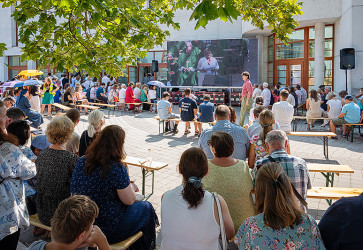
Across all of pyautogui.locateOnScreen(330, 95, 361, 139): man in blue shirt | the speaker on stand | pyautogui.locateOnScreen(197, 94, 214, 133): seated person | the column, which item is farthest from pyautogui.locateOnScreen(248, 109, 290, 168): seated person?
the column

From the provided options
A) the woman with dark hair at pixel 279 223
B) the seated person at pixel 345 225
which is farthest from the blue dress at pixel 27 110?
the seated person at pixel 345 225

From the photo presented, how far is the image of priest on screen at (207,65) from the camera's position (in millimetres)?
21625

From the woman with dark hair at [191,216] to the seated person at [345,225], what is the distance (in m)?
0.80

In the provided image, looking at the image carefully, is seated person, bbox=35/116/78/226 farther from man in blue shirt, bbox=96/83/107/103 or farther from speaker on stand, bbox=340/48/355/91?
man in blue shirt, bbox=96/83/107/103

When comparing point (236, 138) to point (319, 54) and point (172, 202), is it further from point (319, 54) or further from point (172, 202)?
point (319, 54)

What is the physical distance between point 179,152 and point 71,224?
266 inches

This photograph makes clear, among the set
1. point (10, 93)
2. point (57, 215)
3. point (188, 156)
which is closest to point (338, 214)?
point (188, 156)

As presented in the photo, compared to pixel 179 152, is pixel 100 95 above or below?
above

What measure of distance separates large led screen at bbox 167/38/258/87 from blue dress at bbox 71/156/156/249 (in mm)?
18497

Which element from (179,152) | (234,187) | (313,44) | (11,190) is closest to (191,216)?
(234,187)

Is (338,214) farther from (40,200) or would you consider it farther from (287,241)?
(40,200)

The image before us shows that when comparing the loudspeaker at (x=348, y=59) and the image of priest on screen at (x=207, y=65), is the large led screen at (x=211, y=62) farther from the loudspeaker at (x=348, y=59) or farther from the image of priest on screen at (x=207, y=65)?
the loudspeaker at (x=348, y=59)

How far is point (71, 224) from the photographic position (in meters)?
1.98

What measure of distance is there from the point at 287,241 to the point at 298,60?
55.8 feet
